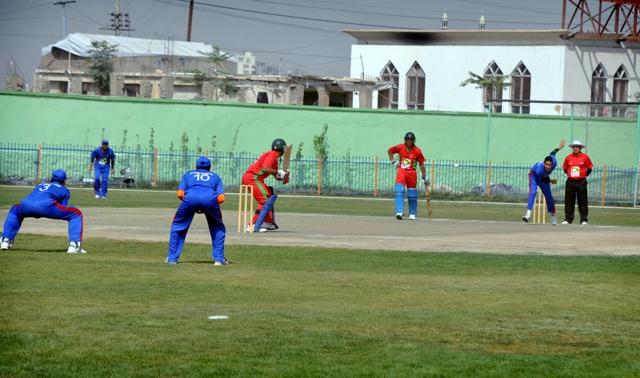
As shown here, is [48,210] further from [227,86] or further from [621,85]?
[621,85]

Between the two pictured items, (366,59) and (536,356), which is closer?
(536,356)

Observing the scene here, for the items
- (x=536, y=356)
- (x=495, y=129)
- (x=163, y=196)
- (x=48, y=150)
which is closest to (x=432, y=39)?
(x=495, y=129)

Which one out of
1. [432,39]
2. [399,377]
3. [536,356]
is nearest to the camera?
[399,377]

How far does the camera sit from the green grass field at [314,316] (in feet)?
36.2

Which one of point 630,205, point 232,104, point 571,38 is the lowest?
point 630,205

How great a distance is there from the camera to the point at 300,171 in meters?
52.5

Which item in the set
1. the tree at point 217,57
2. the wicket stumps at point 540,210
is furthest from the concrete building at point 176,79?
the wicket stumps at point 540,210

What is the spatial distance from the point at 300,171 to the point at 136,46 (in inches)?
1428

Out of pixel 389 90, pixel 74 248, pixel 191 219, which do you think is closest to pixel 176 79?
pixel 389 90

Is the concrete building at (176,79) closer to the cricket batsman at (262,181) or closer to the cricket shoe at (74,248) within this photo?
the cricket batsman at (262,181)

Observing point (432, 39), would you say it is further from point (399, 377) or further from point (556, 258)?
point (399, 377)

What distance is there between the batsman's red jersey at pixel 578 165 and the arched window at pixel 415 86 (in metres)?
46.4

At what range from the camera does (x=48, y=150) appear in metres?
52.1

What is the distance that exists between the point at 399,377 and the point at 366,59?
71491 millimetres
